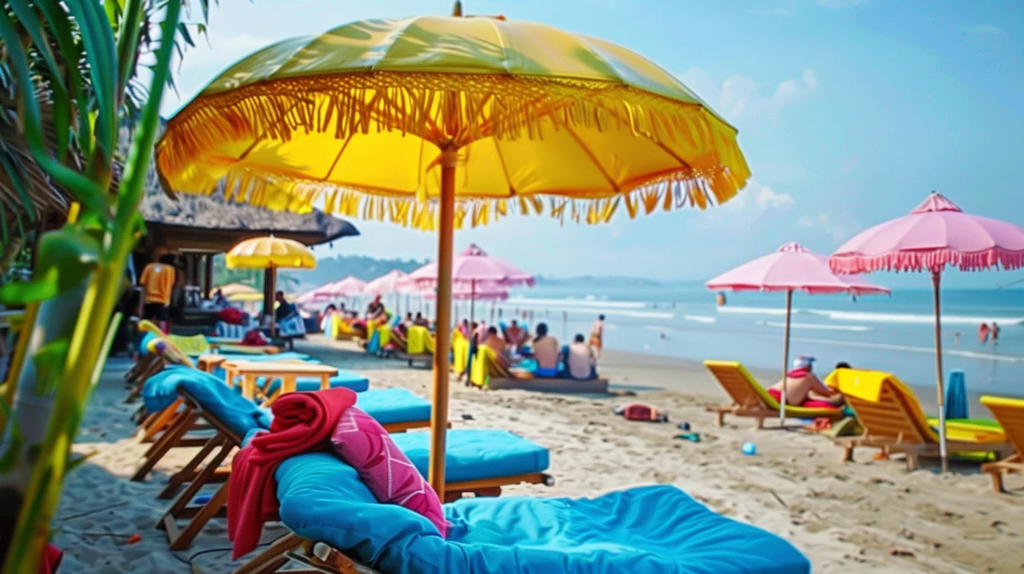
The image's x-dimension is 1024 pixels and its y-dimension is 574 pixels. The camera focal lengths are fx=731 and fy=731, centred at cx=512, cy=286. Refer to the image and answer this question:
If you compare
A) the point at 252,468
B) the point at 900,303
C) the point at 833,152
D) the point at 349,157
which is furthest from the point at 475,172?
the point at 833,152

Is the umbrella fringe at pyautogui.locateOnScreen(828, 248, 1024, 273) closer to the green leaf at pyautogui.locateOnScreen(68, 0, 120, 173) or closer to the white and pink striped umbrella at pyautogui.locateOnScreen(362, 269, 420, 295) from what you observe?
the green leaf at pyautogui.locateOnScreen(68, 0, 120, 173)

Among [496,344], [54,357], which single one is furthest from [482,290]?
[54,357]

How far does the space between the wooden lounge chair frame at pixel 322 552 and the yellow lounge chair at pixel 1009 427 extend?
12.3 feet

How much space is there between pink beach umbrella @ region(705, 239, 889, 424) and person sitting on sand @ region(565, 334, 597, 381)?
2.48 metres

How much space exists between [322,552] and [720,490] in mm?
4065

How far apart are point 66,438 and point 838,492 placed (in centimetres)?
572

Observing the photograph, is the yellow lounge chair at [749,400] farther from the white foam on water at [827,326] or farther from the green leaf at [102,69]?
the white foam on water at [827,326]

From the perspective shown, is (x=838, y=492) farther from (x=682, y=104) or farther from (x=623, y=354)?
(x=623, y=354)

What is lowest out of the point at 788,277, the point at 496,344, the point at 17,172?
the point at 496,344

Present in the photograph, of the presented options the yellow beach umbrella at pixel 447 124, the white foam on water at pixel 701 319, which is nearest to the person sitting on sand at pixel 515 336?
the yellow beach umbrella at pixel 447 124

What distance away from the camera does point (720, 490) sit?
17.5ft

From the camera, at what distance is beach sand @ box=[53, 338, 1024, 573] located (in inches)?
147

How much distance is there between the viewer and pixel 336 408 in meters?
2.56

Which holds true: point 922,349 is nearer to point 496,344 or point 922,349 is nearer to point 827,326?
point 827,326
